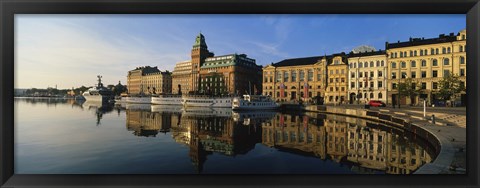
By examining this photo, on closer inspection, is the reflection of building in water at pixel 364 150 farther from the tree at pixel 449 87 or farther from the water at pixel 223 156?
the tree at pixel 449 87

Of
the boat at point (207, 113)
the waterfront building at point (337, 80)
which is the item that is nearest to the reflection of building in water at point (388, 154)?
the boat at point (207, 113)

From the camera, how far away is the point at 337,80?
38625 millimetres

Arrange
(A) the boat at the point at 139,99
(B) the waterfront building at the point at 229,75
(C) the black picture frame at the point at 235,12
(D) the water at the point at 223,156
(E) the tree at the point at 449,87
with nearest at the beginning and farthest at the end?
(C) the black picture frame at the point at 235,12 → (D) the water at the point at 223,156 → (E) the tree at the point at 449,87 → (B) the waterfront building at the point at 229,75 → (A) the boat at the point at 139,99

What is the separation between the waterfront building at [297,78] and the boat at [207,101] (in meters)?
9.02

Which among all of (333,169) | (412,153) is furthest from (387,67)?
(333,169)

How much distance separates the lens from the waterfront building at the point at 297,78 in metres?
41.4

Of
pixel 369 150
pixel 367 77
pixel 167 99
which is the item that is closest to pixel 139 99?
pixel 167 99

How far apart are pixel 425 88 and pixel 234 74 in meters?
34.0

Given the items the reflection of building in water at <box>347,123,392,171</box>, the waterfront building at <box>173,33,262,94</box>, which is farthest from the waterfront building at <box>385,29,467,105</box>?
the waterfront building at <box>173,33,262,94</box>

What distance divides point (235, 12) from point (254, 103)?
33357 millimetres

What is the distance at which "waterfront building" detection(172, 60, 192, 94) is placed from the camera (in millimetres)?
56844

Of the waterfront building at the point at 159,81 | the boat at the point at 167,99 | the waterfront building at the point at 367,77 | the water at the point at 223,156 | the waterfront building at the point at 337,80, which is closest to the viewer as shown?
the water at the point at 223,156

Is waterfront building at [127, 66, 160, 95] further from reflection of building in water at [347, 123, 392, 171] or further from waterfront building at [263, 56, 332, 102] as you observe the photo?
reflection of building in water at [347, 123, 392, 171]

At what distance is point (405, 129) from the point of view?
14203 mm
